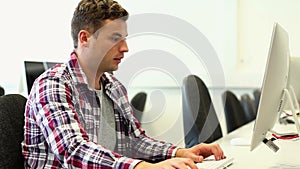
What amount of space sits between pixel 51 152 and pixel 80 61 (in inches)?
13.4

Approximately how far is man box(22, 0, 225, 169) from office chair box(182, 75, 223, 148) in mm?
308

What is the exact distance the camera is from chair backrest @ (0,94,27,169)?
3.64ft

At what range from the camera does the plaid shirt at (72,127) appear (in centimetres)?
103

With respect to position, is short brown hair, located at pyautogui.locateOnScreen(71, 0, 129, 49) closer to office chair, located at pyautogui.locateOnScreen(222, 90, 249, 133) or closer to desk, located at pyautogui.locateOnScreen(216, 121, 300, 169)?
desk, located at pyautogui.locateOnScreen(216, 121, 300, 169)

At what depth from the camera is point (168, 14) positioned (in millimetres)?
3391

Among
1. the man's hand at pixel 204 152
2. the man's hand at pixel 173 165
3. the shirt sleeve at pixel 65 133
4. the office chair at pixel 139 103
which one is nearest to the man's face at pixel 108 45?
the shirt sleeve at pixel 65 133

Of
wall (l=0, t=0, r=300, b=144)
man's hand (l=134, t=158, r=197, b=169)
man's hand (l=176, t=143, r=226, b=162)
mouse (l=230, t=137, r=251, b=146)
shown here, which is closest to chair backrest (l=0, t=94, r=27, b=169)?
man's hand (l=134, t=158, r=197, b=169)

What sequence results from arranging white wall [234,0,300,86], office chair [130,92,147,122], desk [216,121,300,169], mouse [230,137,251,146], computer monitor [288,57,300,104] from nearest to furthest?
1. desk [216,121,300,169]
2. mouse [230,137,251,146]
3. computer monitor [288,57,300,104]
4. office chair [130,92,147,122]
5. white wall [234,0,300,86]

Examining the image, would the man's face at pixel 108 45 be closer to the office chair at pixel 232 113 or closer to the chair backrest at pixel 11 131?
the chair backrest at pixel 11 131

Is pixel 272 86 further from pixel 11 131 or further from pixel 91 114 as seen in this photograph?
pixel 11 131

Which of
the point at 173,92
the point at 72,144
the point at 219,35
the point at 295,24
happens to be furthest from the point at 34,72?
the point at 295,24

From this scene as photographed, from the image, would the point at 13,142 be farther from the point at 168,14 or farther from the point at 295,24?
the point at 295,24

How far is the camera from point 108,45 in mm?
1353

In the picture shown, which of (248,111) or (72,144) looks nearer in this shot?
(72,144)
